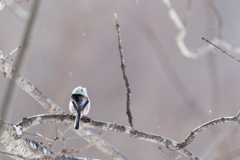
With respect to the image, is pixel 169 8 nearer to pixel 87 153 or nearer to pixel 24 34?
pixel 24 34

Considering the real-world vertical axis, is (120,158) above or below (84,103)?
below

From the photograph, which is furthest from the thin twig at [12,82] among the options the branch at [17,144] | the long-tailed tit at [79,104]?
the long-tailed tit at [79,104]

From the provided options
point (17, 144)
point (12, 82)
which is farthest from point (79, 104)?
point (12, 82)

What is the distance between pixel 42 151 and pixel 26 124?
101mm

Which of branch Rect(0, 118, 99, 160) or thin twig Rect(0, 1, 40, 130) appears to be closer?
thin twig Rect(0, 1, 40, 130)

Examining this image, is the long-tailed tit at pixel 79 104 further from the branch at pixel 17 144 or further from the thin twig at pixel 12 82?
the thin twig at pixel 12 82

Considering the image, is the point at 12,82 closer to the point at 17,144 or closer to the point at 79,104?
the point at 17,144

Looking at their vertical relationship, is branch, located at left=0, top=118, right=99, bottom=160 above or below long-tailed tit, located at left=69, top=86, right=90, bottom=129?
below

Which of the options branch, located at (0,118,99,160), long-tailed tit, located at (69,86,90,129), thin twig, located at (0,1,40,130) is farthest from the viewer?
long-tailed tit, located at (69,86,90,129)

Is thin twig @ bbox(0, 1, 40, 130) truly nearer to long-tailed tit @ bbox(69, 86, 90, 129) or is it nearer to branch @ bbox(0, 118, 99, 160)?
branch @ bbox(0, 118, 99, 160)

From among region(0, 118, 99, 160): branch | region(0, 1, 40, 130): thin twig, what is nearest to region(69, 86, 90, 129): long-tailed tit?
region(0, 118, 99, 160): branch

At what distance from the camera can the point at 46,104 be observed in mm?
1300

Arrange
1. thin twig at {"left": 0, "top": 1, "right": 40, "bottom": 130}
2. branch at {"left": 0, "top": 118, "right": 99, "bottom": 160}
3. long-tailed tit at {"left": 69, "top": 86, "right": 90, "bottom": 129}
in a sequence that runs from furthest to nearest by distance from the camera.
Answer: long-tailed tit at {"left": 69, "top": 86, "right": 90, "bottom": 129}
branch at {"left": 0, "top": 118, "right": 99, "bottom": 160}
thin twig at {"left": 0, "top": 1, "right": 40, "bottom": 130}

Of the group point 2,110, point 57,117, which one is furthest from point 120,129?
point 2,110
